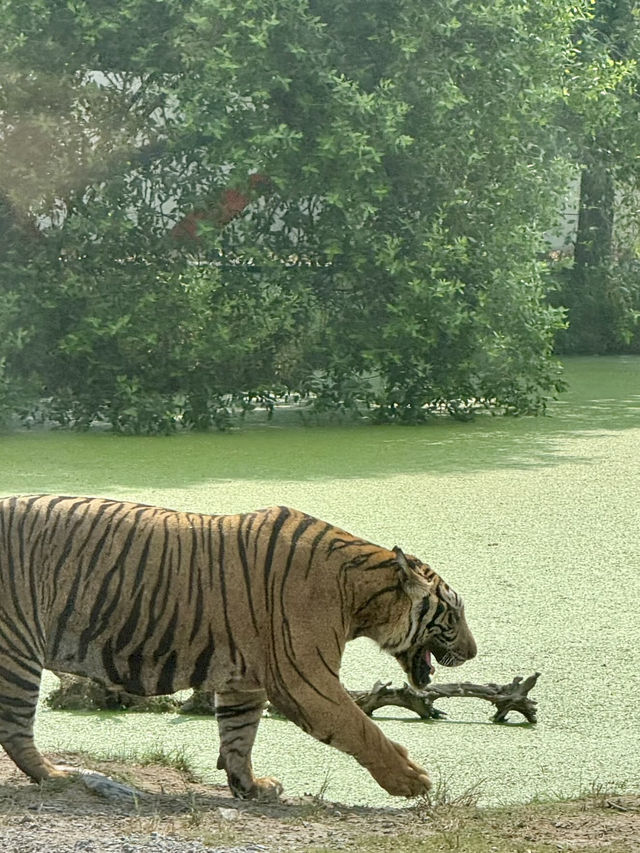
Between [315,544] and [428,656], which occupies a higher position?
[315,544]

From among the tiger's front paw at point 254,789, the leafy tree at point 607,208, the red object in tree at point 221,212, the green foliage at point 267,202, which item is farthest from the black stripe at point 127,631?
the leafy tree at point 607,208

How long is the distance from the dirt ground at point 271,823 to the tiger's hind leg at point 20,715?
6 cm

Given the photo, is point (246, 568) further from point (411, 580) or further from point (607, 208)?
point (607, 208)

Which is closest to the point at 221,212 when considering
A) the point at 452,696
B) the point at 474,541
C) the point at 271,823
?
the point at 474,541

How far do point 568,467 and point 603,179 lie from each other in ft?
25.2

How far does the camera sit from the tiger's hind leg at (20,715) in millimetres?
3361

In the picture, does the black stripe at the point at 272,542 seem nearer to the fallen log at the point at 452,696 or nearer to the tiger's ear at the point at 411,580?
the tiger's ear at the point at 411,580

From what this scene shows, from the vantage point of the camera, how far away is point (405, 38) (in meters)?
10.3

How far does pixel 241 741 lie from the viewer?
11.3 ft

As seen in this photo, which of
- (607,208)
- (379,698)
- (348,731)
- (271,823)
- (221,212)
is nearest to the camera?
(271,823)

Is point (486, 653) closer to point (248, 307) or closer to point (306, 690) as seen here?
point (306, 690)

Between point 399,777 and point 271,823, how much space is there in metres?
0.36

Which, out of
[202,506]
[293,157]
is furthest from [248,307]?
[202,506]

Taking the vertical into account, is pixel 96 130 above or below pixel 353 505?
above
